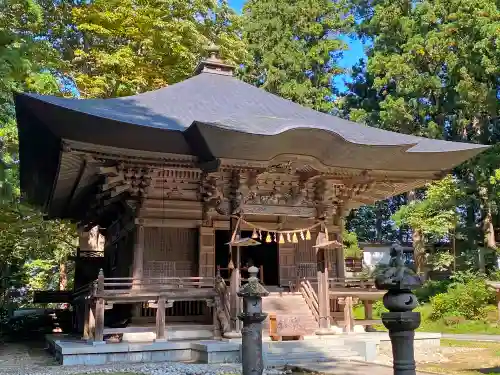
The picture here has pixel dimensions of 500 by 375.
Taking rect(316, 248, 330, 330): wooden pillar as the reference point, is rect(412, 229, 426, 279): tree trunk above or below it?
above

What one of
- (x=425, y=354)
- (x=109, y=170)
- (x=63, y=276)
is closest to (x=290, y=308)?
(x=425, y=354)

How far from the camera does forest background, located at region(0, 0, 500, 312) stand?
21984mm

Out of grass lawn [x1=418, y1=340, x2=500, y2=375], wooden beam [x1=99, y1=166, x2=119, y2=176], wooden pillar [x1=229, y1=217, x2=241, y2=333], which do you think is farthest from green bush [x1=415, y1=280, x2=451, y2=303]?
wooden beam [x1=99, y1=166, x2=119, y2=176]

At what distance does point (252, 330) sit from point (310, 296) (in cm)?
573

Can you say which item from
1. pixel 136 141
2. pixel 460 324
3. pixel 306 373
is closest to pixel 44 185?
pixel 136 141

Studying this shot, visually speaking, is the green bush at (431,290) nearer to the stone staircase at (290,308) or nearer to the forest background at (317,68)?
the forest background at (317,68)

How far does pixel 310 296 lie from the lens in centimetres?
1318

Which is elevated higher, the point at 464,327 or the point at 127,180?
the point at 127,180

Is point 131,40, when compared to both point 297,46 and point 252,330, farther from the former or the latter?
point 252,330

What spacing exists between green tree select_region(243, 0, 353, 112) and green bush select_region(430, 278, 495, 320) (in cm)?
1422

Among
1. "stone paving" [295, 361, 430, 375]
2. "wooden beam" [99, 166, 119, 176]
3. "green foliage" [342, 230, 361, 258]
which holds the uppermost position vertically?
"wooden beam" [99, 166, 119, 176]

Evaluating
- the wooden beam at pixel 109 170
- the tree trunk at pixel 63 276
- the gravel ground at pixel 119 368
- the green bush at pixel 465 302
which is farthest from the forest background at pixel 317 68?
the gravel ground at pixel 119 368

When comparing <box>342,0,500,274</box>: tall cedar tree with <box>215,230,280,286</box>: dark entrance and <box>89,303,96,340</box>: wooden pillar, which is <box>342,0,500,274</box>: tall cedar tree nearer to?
<box>215,230,280,286</box>: dark entrance

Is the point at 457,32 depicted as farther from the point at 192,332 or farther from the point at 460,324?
the point at 192,332
